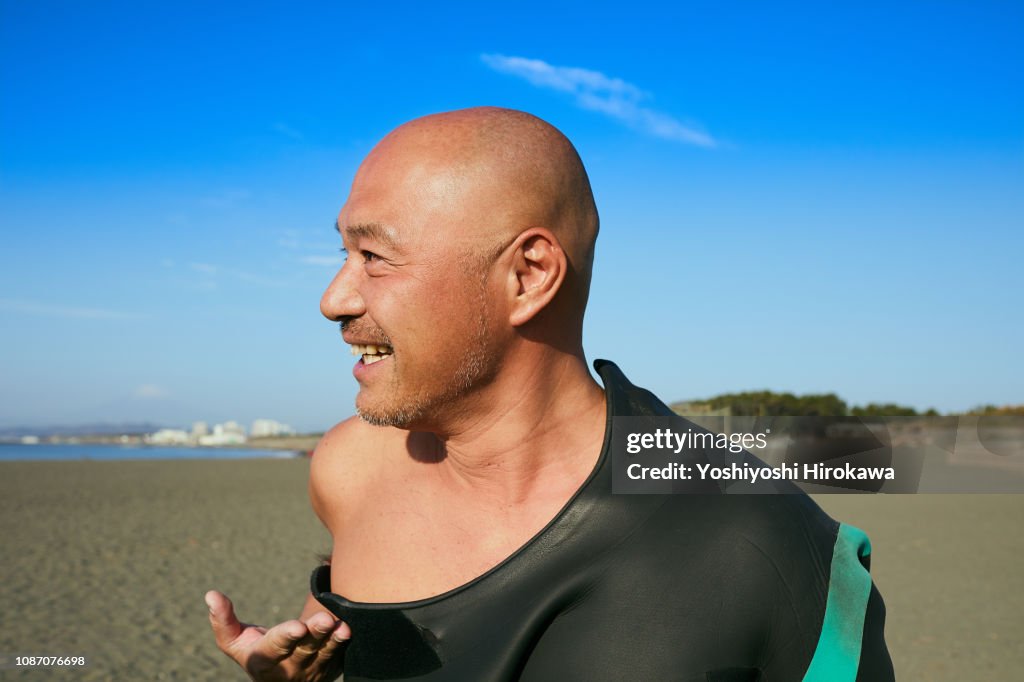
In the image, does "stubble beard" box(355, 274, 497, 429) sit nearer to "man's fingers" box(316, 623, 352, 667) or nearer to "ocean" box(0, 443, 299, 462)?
"man's fingers" box(316, 623, 352, 667)

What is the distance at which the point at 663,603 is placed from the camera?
5.05ft

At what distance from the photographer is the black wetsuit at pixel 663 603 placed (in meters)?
1.50

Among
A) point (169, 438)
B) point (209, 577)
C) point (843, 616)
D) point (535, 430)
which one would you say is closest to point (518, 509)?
point (535, 430)

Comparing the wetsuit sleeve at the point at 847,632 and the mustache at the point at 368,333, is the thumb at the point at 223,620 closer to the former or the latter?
the mustache at the point at 368,333

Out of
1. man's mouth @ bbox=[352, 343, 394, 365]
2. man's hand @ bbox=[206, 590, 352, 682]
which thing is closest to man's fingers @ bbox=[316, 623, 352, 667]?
man's hand @ bbox=[206, 590, 352, 682]

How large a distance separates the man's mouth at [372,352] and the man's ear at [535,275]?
270 mm

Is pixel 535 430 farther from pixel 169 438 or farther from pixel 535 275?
pixel 169 438

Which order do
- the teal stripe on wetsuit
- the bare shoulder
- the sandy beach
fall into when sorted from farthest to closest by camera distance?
1. the sandy beach
2. the bare shoulder
3. the teal stripe on wetsuit

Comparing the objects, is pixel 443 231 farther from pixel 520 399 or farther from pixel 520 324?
pixel 520 399

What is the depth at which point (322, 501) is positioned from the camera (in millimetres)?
2238

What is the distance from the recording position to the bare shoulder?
2135 millimetres

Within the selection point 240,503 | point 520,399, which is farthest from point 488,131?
point 240,503

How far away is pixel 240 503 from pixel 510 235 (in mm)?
22841

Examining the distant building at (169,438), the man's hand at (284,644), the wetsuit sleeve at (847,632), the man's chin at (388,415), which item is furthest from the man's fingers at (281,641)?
the distant building at (169,438)
